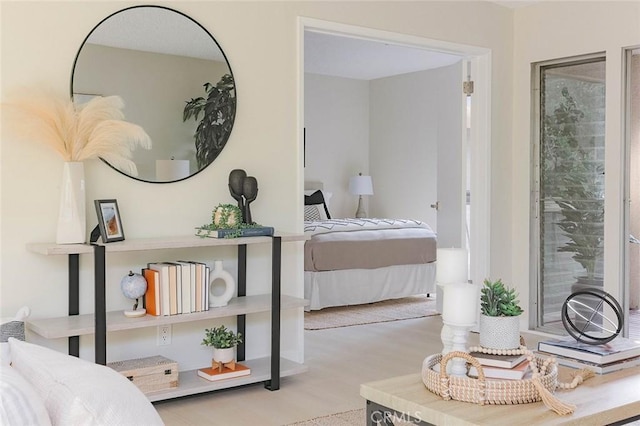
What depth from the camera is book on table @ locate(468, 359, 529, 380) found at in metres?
2.18

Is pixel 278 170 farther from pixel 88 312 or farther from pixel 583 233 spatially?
pixel 583 233

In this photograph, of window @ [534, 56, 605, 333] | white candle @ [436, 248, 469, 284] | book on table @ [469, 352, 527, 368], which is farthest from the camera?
window @ [534, 56, 605, 333]

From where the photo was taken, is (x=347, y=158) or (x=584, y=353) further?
(x=347, y=158)

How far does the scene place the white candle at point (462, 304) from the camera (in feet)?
7.14

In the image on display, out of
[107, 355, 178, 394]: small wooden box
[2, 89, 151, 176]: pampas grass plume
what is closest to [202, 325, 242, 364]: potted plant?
[107, 355, 178, 394]: small wooden box

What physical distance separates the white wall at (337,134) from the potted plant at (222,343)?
17.4 feet

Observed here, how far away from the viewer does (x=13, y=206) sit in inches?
132

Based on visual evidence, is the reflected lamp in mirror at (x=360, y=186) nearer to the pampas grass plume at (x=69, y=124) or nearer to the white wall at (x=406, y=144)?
the white wall at (x=406, y=144)

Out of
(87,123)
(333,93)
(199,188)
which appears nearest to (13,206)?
(87,123)

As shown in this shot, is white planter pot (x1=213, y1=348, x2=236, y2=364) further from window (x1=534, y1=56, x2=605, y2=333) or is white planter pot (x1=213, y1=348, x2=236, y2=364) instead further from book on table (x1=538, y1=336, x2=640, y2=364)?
window (x1=534, y1=56, x2=605, y2=333)

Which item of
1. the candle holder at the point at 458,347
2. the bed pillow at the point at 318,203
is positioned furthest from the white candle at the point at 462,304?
the bed pillow at the point at 318,203

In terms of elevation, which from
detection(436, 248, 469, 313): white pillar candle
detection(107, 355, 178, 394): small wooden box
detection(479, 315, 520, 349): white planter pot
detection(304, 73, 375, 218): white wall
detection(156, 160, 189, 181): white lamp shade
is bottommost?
detection(107, 355, 178, 394): small wooden box

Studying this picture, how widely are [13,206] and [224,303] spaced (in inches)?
43.7

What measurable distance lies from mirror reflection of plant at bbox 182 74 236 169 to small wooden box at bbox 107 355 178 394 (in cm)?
105
